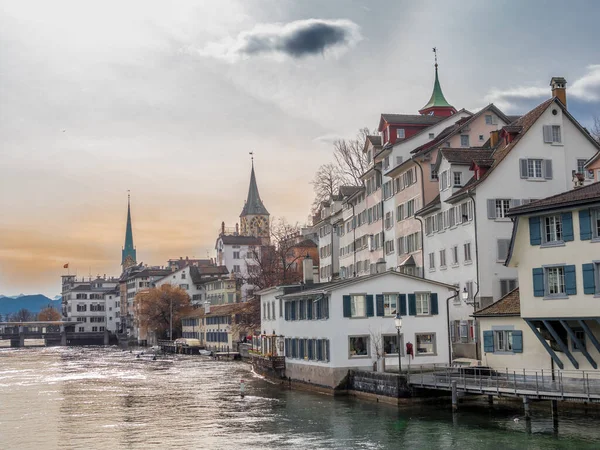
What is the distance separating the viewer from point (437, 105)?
85.5 metres

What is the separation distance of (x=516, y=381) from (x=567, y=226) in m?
8.13

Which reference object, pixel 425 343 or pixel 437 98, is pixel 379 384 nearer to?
pixel 425 343

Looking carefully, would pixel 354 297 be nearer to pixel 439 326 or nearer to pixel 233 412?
pixel 439 326

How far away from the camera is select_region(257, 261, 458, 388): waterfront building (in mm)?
51062

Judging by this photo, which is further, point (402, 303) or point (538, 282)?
point (402, 303)

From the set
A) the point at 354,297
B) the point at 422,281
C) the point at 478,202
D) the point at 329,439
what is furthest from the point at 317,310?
the point at 329,439

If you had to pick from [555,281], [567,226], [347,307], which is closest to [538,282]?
[555,281]

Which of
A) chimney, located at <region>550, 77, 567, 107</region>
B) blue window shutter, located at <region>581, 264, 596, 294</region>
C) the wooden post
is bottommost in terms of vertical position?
the wooden post

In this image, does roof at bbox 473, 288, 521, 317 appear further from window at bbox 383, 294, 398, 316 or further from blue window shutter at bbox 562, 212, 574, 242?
blue window shutter at bbox 562, 212, 574, 242

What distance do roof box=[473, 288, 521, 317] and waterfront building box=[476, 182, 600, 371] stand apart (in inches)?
44.6

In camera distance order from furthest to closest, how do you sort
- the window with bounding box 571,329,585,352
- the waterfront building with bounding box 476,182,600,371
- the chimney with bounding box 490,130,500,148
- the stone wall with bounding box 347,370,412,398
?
the chimney with bounding box 490,130,500,148, the stone wall with bounding box 347,370,412,398, the window with bounding box 571,329,585,352, the waterfront building with bounding box 476,182,600,371

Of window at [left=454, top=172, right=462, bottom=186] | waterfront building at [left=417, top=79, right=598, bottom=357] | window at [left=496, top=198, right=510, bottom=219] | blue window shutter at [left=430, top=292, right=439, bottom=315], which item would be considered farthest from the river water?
window at [left=454, top=172, right=462, bottom=186]

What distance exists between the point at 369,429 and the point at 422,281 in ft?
54.4

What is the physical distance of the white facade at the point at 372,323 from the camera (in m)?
51.1
